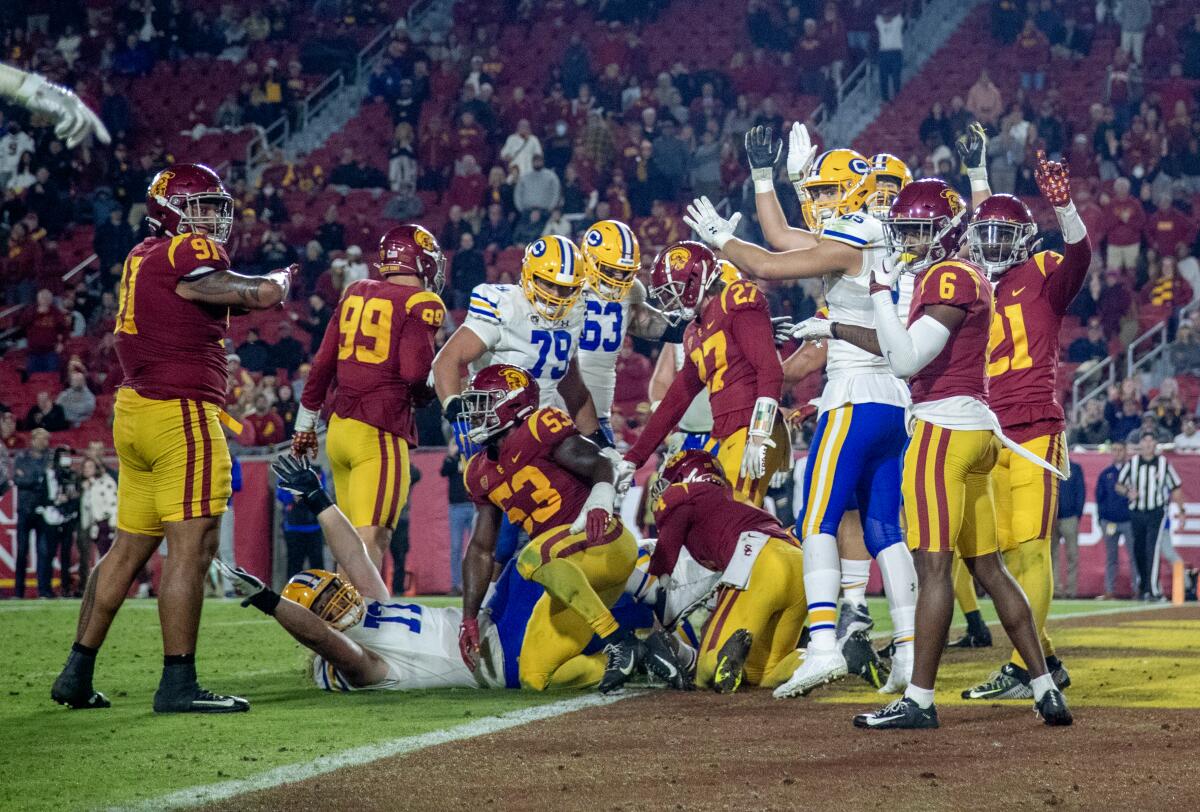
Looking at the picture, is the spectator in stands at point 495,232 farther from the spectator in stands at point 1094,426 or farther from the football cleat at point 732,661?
the football cleat at point 732,661

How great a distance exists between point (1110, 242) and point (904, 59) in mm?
5977

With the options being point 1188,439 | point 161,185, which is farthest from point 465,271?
point 161,185

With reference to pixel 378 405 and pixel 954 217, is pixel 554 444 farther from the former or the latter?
pixel 954 217

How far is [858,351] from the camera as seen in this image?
7.09 meters

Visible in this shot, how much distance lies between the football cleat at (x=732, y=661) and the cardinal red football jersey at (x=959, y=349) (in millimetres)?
1456

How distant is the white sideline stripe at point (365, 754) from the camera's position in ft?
14.9

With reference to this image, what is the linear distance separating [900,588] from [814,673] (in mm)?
539

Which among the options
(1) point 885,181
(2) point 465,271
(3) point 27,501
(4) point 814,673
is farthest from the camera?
(2) point 465,271

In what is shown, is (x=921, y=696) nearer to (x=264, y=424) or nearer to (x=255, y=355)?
(x=264, y=424)

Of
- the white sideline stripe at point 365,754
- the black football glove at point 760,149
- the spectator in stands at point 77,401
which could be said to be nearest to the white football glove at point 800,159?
the black football glove at point 760,149

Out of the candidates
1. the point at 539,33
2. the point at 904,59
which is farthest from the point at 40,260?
the point at 904,59

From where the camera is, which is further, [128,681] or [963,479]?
[128,681]

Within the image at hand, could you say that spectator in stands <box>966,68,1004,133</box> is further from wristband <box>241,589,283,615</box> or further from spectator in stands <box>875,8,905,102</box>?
wristband <box>241,589,283,615</box>

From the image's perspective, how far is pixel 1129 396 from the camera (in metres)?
15.5
